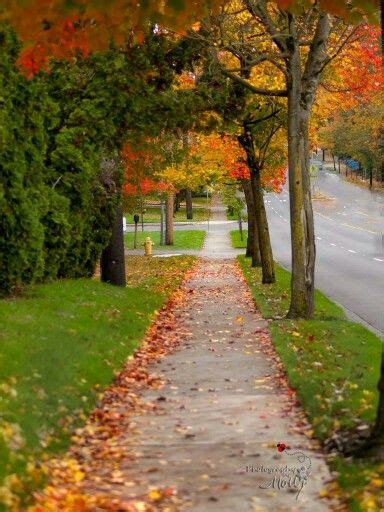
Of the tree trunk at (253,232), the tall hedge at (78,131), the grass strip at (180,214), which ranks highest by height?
the tall hedge at (78,131)

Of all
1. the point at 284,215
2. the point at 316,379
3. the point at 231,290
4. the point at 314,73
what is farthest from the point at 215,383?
the point at 284,215

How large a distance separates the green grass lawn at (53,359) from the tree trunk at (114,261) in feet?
12.2

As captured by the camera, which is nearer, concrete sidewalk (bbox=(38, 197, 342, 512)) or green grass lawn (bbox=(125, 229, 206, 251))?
concrete sidewalk (bbox=(38, 197, 342, 512))

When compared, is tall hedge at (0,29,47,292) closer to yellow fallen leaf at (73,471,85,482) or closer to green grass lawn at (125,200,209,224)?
yellow fallen leaf at (73,471,85,482)

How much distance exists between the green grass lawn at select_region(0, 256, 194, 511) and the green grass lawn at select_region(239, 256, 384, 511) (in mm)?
2114

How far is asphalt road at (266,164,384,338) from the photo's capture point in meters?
23.6

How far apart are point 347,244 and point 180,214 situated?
44.4 meters

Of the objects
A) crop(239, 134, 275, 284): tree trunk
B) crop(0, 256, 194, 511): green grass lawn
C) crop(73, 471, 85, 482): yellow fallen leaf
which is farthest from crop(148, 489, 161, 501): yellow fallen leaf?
crop(239, 134, 275, 284): tree trunk

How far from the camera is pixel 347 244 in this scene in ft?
164

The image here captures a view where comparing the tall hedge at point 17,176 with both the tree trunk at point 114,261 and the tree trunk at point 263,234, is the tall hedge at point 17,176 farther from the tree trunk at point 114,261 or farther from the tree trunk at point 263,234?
the tree trunk at point 263,234

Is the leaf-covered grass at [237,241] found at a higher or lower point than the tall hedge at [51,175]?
lower

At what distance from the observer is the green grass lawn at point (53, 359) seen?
7070 mm

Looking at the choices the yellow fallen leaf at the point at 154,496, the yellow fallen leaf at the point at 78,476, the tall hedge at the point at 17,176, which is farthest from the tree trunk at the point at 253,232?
the yellow fallen leaf at the point at 154,496
